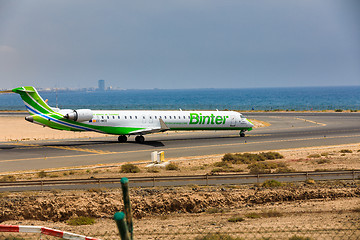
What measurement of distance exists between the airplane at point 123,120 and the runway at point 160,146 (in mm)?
1610

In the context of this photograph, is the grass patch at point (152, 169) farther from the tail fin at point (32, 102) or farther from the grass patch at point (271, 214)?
the tail fin at point (32, 102)

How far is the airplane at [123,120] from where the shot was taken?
40438 millimetres

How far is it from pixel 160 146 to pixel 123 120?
514 cm

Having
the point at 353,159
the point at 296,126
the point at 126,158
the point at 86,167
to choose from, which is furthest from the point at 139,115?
the point at 296,126

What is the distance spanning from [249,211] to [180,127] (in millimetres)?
28442

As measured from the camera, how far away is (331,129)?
192ft

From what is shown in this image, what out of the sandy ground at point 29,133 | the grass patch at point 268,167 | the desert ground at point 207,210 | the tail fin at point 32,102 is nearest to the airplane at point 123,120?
the tail fin at point 32,102

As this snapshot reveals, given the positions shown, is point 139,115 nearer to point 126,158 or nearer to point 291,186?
point 126,158

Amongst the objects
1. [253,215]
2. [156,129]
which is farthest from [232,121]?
[253,215]

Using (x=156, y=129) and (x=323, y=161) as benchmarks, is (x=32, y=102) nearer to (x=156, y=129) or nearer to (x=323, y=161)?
(x=156, y=129)

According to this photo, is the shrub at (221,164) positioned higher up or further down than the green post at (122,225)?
further down

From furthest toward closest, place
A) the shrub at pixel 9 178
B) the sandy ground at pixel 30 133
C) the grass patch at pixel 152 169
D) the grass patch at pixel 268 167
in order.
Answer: the sandy ground at pixel 30 133
the grass patch at pixel 152 169
the grass patch at pixel 268 167
the shrub at pixel 9 178

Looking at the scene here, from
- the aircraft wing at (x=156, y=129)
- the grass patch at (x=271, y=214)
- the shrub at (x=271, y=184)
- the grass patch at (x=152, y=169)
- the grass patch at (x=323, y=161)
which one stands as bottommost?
the grass patch at (x=323, y=161)

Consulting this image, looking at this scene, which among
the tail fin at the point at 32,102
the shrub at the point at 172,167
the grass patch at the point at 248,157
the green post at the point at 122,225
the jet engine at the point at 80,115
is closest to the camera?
the green post at the point at 122,225
